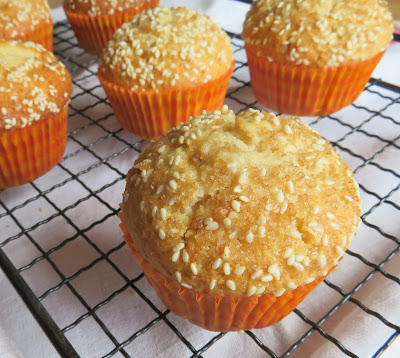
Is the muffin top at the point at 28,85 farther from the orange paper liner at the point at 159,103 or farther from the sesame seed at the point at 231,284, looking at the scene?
the sesame seed at the point at 231,284

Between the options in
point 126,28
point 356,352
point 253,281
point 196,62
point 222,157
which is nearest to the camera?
point 253,281

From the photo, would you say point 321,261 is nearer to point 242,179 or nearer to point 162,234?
point 242,179

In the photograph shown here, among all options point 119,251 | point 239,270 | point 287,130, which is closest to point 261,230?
point 239,270

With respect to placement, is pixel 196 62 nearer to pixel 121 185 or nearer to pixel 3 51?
pixel 121 185

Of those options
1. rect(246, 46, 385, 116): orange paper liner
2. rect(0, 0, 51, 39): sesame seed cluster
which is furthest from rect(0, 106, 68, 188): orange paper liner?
rect(246, 46, 385, 116): orange paper liner

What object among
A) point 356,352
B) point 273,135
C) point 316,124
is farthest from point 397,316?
point 316,124

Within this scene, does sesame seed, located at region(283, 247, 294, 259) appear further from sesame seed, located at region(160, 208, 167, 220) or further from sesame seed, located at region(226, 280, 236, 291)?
sesame seed, located at region(160, 208, 167, 220)

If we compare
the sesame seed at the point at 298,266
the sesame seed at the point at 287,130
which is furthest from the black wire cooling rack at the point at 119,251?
the sesame seed at the point at 287,130
